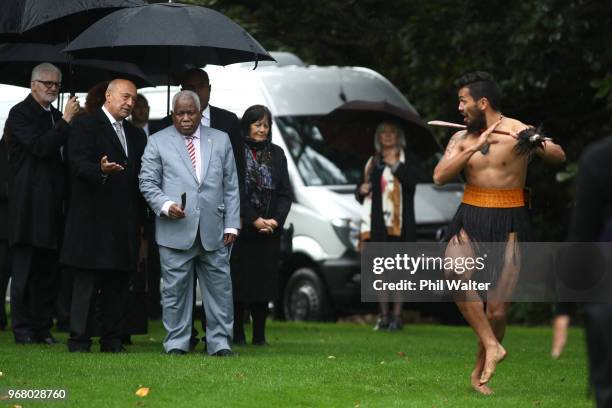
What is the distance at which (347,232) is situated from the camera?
1702cm

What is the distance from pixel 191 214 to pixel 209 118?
50.7 inches

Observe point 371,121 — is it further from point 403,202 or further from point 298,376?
point 298,376

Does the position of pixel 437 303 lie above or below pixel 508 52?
below

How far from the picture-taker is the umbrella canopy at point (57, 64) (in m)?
13.1

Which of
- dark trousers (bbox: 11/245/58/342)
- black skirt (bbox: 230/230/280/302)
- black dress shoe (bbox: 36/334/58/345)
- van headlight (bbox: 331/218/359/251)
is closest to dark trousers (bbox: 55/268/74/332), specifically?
dark trousers (bbox: 11/245/58/342)

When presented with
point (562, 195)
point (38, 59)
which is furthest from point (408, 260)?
point (38, 59)

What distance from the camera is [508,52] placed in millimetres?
17172

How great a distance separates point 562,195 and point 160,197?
9985 mm

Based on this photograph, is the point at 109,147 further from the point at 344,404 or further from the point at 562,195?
the point at 562,195

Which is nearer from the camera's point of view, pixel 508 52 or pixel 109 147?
pixel 109 147

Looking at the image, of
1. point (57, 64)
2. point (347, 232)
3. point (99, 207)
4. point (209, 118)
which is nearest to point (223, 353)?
point (99, 207)

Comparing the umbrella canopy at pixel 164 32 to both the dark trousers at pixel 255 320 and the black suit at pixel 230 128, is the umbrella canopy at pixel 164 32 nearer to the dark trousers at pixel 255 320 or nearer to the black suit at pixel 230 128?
the black suit at pixel 230 128

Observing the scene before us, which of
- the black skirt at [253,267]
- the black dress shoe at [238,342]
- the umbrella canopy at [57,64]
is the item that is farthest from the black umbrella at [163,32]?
the black dress shoe at [238,342]

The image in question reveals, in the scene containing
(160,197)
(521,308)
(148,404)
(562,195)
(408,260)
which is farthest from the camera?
(521,308)
